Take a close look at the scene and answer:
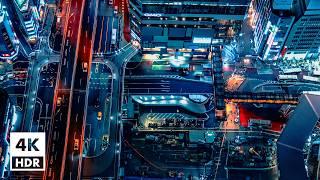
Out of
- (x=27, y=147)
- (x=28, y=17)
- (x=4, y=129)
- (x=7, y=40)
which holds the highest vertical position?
(x=28, y=17)

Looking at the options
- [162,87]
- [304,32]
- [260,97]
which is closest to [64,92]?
[162,87]

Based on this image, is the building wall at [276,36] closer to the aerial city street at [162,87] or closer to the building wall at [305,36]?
the aerial city street at [162,87]

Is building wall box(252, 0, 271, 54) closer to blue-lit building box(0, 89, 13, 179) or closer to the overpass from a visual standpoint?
the overpass

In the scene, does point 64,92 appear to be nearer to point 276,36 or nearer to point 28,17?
point 28,17

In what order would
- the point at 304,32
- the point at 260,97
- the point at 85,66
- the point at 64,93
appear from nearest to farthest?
the point at 64,93 < the point at 260,97 < the point at 304,32 < the point at 85,66

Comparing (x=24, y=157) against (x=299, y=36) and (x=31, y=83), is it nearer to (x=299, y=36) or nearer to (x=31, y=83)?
(x=31, y=83)

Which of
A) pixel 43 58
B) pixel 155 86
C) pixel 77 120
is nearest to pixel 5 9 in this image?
pixel 43 58

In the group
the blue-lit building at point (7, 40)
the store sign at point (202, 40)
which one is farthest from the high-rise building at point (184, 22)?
the blue-lit building at point (7, 40)

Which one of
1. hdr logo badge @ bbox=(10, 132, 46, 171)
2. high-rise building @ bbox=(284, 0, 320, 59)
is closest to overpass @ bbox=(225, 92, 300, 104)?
high-rise building @ bbox=(284, 0, 320, 59)
